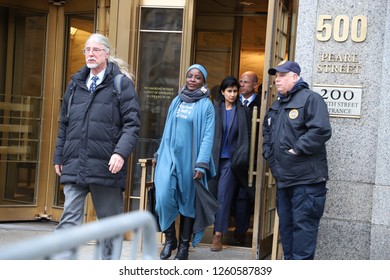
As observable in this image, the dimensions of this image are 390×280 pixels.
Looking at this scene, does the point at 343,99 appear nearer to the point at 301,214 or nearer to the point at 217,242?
the point at 301,214

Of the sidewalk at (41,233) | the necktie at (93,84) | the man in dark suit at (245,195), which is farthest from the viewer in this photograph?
the man in dark suit at (245,195)

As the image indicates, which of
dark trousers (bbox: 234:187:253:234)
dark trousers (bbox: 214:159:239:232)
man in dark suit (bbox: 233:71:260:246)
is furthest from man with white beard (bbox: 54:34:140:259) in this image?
dark trousers (bbox: 234:187:253:234)

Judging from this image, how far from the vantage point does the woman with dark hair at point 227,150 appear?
758cm

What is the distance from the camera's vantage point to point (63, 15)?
8.77 meters

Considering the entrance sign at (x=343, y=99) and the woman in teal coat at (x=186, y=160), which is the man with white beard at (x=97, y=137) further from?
the entrance sign at (x=343, y=99)

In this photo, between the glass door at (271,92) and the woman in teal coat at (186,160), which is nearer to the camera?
the woman in teal coat at (186,160)

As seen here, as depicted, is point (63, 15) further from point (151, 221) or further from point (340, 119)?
point (151, 221)

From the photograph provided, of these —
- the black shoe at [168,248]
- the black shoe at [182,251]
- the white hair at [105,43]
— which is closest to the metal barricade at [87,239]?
the white hair at [105,43]

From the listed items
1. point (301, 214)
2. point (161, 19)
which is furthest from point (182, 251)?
point (161, 19)

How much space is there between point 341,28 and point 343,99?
66 cm

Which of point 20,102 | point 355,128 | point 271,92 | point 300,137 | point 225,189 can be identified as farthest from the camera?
point 20,102

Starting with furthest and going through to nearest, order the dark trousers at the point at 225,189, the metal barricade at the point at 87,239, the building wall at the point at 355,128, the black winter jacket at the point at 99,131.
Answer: the dark trousers at the point at 225,189, the building wall at the point at 355,128, the black winter jacket at the point at 99,131, the metal barricade at the point at 87,239

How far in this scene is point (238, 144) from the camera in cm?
753
